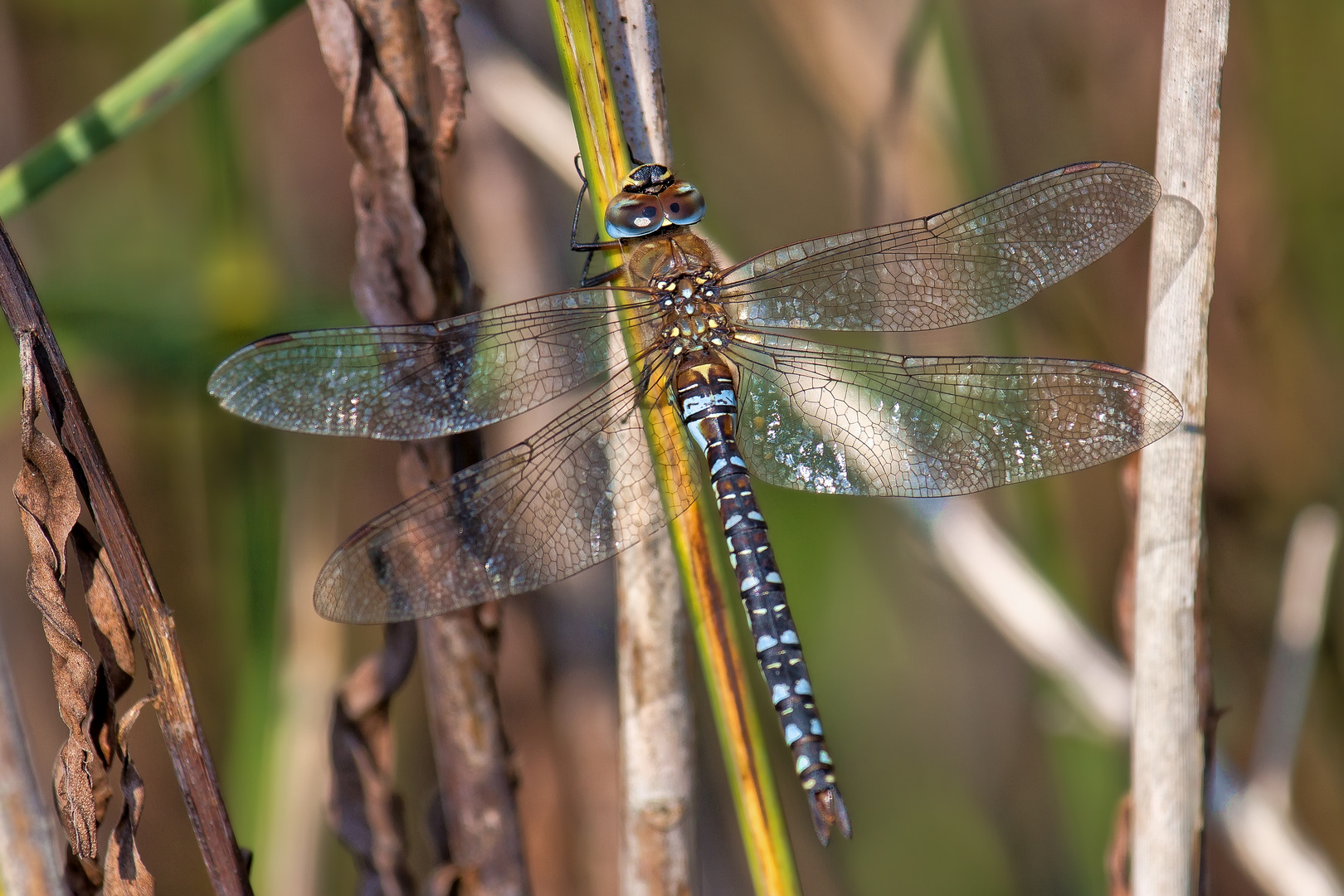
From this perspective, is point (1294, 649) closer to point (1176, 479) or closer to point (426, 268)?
point (1176, 479)

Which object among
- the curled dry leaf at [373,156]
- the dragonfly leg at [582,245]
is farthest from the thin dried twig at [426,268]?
the dragonfly leg at [582,245]

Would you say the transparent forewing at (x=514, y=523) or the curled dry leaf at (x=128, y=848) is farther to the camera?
the transparent forewing at (x=514, y=523)

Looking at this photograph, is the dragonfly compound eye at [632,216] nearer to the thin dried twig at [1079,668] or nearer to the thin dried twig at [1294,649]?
the thin dried twig at [1079,668]

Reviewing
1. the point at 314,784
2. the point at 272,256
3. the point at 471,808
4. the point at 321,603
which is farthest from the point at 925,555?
the point at 272,256

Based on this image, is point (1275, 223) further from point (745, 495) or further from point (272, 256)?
point (272, 256)

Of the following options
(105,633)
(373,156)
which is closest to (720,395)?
(373,156)

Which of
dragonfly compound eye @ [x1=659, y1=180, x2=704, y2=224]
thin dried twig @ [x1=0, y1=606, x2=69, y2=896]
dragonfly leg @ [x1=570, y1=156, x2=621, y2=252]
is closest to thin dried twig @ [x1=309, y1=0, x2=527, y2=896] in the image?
dragonfly leg @ [x1=570, y1=156, x2=621, y2=252]

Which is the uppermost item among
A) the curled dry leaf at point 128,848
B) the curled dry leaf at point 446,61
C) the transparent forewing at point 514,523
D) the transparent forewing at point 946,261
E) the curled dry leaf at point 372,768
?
the curled dry leaf at point 446,61
